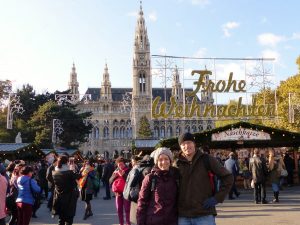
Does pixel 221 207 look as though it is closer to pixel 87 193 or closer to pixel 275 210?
pixel 275 210

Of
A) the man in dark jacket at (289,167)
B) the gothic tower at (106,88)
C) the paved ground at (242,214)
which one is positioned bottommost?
the paved ground at (242,214)

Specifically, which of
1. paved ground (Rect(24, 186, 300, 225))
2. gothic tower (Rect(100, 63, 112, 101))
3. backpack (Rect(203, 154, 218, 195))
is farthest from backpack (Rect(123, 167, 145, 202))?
gothic tower (Rect(100, 63, 112, 101))

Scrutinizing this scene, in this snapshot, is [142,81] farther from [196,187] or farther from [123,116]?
[196,187]

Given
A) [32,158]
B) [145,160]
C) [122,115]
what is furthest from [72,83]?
[145,160]

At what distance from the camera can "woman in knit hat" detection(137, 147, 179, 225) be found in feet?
13.1

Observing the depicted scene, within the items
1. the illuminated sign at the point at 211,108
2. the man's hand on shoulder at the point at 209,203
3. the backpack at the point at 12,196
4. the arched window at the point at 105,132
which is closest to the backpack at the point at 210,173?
the man's hand on shoulder at the point at 209,203

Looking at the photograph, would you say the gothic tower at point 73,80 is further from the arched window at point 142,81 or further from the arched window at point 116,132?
the arched window at point 142,81

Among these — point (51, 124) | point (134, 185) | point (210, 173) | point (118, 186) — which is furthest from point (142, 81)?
point (210, 173)

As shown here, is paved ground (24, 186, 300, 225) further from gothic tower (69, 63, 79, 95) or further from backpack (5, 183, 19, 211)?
gothic tower (69, 63, 79, 95)

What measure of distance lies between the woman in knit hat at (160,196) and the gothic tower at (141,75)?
69.6 metres

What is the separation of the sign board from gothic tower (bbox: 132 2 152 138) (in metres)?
57.1

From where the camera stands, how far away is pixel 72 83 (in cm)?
8006

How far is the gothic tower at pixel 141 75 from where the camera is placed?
7488cm

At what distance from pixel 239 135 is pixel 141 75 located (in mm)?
60841
